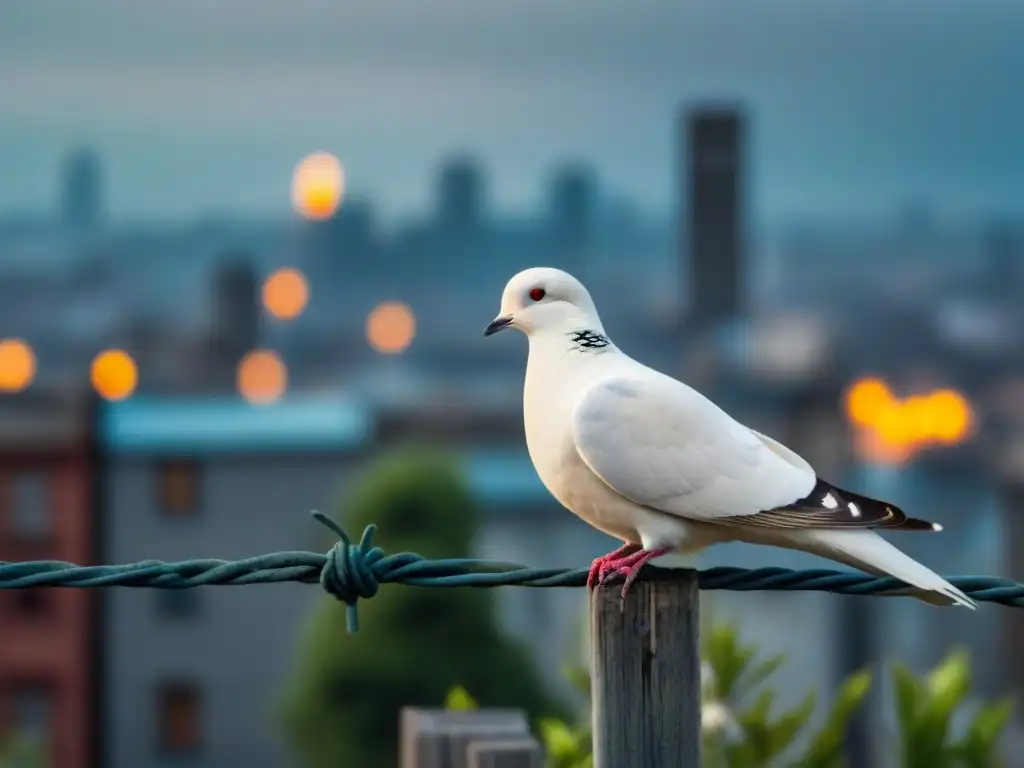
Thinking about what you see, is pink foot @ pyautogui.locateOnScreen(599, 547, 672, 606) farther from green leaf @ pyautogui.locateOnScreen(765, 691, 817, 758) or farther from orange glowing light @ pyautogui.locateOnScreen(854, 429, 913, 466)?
orange glowing light @ pyautogui.locateOnScreen(854, 429, 913, 466)

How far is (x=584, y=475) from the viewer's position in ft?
12.5

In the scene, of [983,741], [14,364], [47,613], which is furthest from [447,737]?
[14,364]

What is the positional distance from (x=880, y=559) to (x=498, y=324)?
3.78 feet

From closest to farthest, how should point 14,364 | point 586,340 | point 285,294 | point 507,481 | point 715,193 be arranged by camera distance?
point 586,340 → point 507,481 → point 14,364 → point 285,294 → point 715,193

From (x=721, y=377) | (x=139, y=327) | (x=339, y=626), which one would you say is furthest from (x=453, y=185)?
(x=339, y=626)

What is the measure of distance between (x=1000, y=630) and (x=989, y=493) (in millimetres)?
11145

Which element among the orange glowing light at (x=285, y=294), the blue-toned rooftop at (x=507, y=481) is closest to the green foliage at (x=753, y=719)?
the blue-toned rooftop at (x=507, y=481)

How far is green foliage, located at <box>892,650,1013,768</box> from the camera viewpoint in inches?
246

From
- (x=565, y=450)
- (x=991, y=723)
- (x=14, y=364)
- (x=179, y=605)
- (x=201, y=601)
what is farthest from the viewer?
(x=14, y=364)

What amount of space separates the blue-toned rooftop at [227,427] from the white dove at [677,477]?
38190 millimetres

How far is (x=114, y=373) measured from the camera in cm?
5944

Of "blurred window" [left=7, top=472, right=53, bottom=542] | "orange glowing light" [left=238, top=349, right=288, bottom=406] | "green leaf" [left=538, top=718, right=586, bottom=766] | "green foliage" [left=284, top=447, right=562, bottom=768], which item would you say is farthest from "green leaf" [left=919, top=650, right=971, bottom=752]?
"orange glowing light" [left=238, top=349, right=288, bottom=406]

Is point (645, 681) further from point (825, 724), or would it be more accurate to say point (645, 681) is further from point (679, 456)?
point (825, 724)

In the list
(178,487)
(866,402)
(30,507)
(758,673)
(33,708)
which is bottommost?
(33,708)
